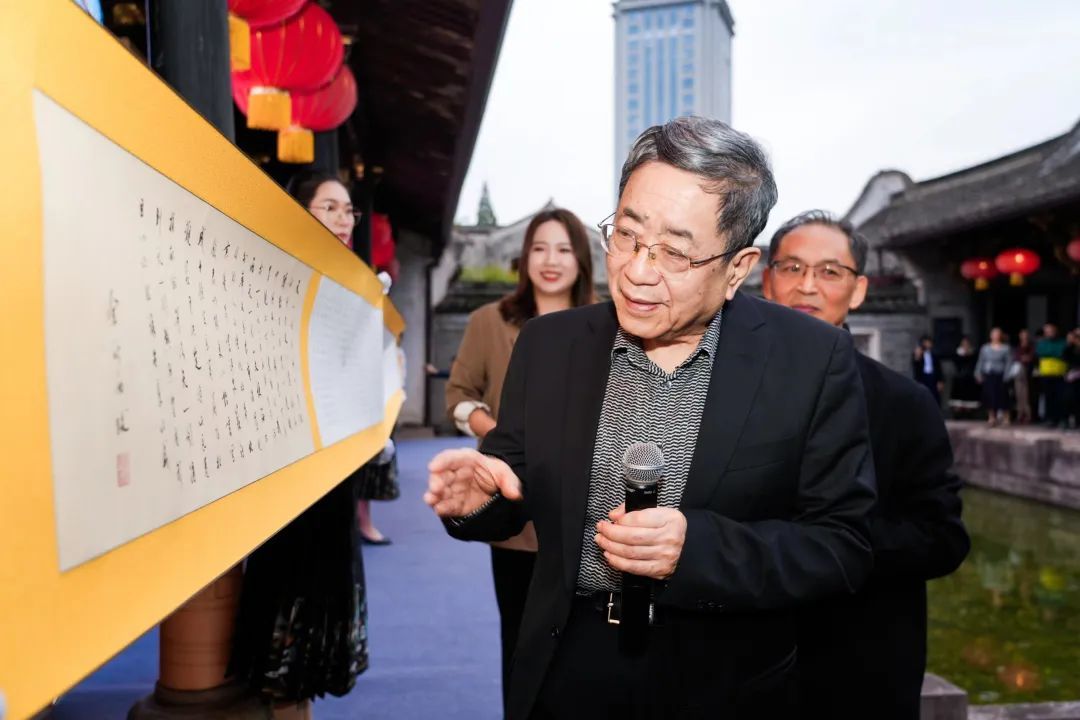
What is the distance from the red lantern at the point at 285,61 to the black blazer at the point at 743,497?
315cm

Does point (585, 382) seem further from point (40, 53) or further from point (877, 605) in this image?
point (40, 53)

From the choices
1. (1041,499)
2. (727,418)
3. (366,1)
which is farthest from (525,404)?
(1041,499)

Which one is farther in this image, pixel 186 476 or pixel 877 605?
pixel 877 605

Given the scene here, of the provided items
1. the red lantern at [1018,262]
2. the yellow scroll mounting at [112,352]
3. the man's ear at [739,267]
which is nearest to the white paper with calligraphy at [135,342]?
the yellow scroll mounting at [112,352]

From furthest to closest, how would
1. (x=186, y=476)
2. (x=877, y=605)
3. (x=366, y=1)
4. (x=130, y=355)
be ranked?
(x=366, y=1), (x=877, y=605), (x=186, y=476), (x=130, y=355)

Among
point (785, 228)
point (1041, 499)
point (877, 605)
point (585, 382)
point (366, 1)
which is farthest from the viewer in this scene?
point (1041, 499)

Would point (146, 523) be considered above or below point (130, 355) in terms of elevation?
below

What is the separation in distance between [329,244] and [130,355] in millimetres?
1165

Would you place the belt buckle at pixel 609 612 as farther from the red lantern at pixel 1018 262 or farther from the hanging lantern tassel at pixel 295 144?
the red lantern at pixel 1018 262

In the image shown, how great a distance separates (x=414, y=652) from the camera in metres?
3.88

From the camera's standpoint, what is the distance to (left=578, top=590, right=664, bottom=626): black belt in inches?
56.0

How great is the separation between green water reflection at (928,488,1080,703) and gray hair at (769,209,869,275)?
9.00 feet

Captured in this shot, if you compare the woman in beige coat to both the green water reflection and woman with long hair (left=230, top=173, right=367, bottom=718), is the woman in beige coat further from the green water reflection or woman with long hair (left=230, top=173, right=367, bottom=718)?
the green water reflection

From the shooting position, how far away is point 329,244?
202cm
